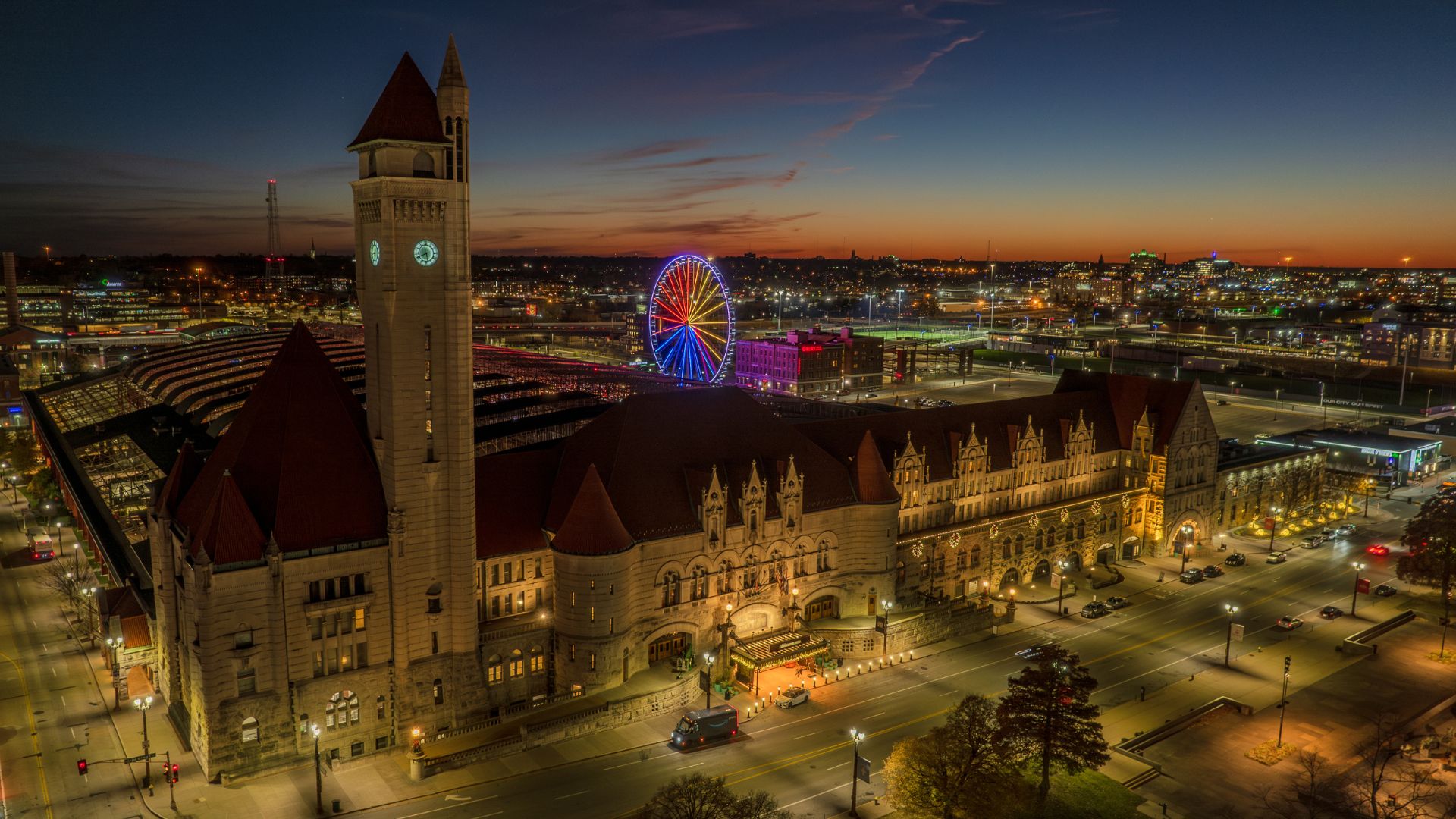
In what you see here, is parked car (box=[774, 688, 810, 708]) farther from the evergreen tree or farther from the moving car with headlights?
the evergreen tree

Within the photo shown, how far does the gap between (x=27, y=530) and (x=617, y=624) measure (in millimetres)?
74477

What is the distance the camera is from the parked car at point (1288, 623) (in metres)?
77.9

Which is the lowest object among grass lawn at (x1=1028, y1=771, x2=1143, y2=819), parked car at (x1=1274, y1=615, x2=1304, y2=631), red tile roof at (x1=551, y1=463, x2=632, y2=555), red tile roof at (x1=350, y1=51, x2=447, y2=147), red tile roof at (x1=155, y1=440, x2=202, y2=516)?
parked car at (x1=1274, y1=615, x2=1304, y2=631)

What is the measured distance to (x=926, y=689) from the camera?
6575 centimetres

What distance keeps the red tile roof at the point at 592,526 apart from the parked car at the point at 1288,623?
5589 centimetres

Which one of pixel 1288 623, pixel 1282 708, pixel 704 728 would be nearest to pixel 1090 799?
pixel 704 728

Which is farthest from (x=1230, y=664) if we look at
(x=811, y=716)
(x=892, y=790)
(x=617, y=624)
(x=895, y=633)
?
(x=617, y=624)

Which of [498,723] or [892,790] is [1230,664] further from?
[498,723]

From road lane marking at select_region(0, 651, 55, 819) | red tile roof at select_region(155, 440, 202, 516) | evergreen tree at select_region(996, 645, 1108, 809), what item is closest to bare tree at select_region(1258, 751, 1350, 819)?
evergreen tree at select_region(996, 645, 1108, 809)

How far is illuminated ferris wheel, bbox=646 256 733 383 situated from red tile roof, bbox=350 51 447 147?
83.4 m

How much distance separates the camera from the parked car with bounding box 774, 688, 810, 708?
2463 inches

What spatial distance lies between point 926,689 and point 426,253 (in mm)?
44136

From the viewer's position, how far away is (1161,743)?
58.8 m

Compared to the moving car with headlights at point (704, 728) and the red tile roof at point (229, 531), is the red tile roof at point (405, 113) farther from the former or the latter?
the moving car with headlights at point (704, 728)
